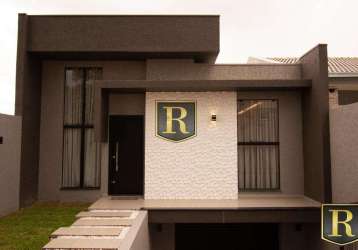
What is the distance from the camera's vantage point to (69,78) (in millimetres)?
10586

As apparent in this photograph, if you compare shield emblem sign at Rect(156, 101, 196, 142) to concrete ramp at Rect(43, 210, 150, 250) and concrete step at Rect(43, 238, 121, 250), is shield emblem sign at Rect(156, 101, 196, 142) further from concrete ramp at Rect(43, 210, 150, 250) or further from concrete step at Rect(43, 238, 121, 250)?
concrete step at Rect(43, 238, 121, 250)

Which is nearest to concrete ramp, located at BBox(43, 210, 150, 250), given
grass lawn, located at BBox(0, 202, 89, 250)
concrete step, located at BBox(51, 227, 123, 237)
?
concrete step, located at BBox(51, 227, 123, 237)

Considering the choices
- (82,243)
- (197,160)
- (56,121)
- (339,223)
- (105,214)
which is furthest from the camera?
(56,121)

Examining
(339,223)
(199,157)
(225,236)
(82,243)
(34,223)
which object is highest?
(199,157)

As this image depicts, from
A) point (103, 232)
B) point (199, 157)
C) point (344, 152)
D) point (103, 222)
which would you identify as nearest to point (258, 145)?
point (199, 157)

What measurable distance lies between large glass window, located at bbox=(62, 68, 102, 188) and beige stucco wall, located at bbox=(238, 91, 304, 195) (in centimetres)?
461

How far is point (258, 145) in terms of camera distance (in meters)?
9.95

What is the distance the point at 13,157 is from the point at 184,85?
16.1ft

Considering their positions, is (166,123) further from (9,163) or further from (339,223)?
(339,223)

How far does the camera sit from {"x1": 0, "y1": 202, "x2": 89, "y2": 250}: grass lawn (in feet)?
20.7

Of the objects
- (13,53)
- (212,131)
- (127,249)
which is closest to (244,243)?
(212,131)

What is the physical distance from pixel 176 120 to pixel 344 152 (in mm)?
4268

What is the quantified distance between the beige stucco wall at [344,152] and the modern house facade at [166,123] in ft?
1.82

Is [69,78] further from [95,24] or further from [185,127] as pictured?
[185,127]
